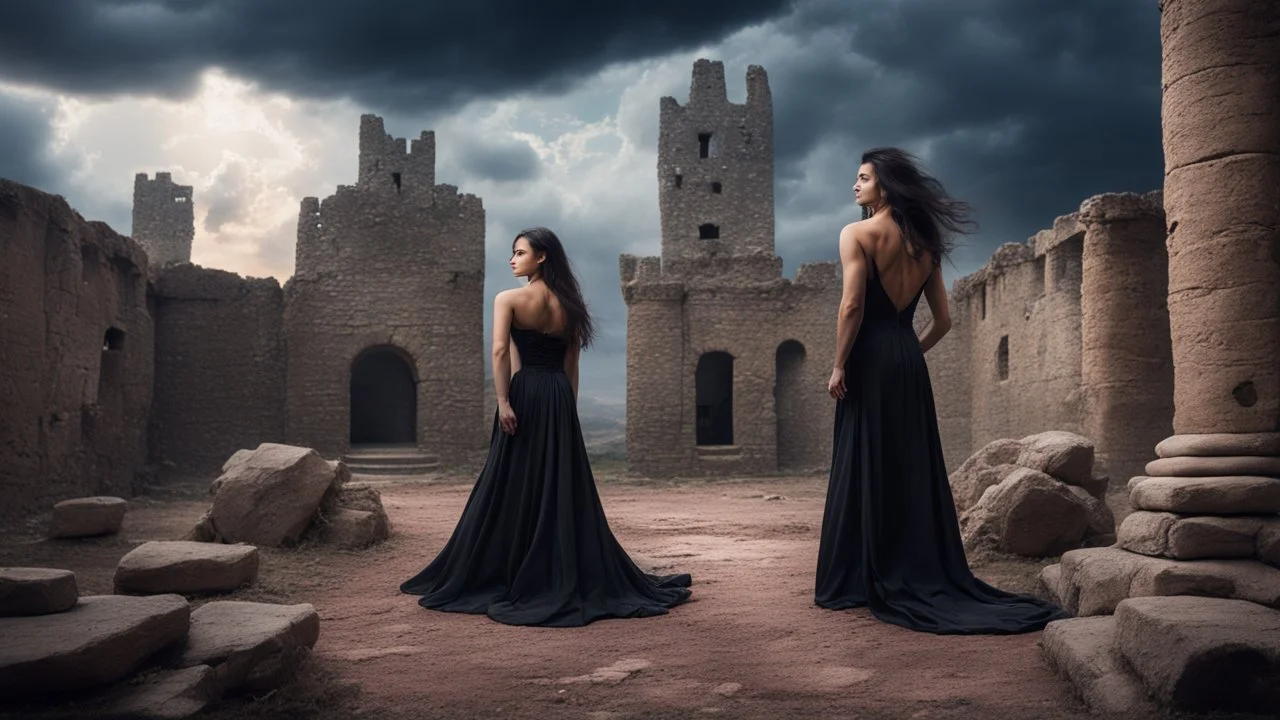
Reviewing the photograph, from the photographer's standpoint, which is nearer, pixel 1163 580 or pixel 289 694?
pixel 289 694

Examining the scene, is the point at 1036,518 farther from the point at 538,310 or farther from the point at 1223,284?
the point at 538,310

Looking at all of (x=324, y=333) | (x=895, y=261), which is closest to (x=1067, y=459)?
(x=895, y=261)

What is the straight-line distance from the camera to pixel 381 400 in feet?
70.5

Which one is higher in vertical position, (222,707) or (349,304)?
(349,304)

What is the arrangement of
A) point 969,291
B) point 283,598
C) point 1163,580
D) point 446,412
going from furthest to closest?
1. point 446,412
2. point 969,291
3. point 283,598
4. point 1163,580

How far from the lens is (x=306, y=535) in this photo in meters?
8.04

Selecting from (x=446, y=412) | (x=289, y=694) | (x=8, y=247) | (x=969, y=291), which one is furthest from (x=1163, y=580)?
(x=446, y=412)

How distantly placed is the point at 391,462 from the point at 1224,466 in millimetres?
15682

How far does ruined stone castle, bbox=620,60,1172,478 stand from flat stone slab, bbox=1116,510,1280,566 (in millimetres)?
6750

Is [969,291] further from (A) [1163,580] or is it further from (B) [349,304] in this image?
(A) [1163,580]

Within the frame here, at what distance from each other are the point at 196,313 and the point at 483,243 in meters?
5.71

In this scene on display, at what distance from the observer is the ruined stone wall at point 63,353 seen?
408 inches

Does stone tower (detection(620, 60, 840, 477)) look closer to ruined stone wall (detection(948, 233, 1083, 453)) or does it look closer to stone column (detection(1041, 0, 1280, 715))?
ruined stone wall (detection(948, 233, 1083, 453))

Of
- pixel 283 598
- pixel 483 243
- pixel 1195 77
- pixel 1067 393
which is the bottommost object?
pixel 283 598
